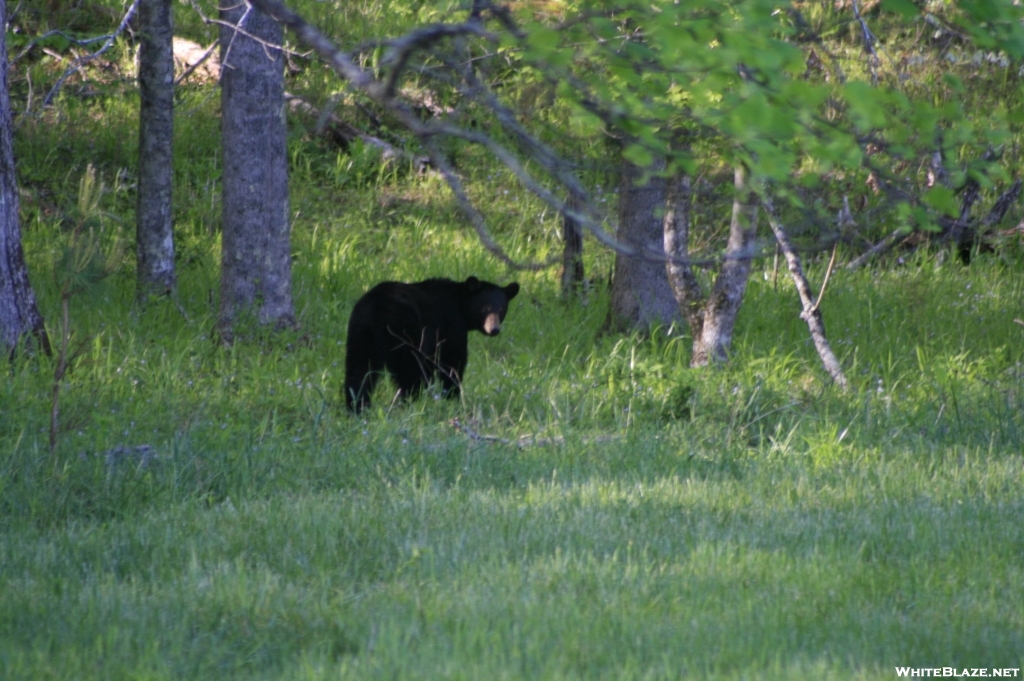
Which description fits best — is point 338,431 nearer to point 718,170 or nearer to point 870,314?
point 870,314

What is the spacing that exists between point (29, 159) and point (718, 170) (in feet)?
28.6

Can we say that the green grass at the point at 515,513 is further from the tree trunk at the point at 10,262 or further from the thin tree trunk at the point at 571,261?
the thin tree trunk at the point at 571,261

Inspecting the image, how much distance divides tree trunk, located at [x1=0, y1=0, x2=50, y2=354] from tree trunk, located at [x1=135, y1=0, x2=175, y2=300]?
1879mm

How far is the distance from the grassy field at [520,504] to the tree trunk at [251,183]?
1.46ft

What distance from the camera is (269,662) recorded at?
3.45m

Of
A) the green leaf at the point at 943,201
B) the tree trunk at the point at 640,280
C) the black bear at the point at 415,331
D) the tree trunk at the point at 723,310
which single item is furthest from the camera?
the tree trunk at the point at 640,280

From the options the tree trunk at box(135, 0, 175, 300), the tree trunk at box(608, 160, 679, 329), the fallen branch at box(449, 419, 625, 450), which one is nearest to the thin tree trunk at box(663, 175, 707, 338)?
the tree trunk at box(608, 160, 679, 329)

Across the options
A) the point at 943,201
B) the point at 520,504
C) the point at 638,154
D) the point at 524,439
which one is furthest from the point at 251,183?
the point at 943,201

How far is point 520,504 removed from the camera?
5.19m

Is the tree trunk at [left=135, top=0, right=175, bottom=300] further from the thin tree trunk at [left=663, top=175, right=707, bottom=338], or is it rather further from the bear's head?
the thin tree trunk at [left=663, top=175, right=707, bottom=338]

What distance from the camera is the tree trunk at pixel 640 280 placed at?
975 cm

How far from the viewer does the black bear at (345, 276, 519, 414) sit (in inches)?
289

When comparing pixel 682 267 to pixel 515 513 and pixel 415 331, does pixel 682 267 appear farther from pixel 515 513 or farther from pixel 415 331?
pixel 515 513

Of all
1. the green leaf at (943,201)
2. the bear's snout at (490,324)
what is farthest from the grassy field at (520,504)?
the green leaf at (943,201)
